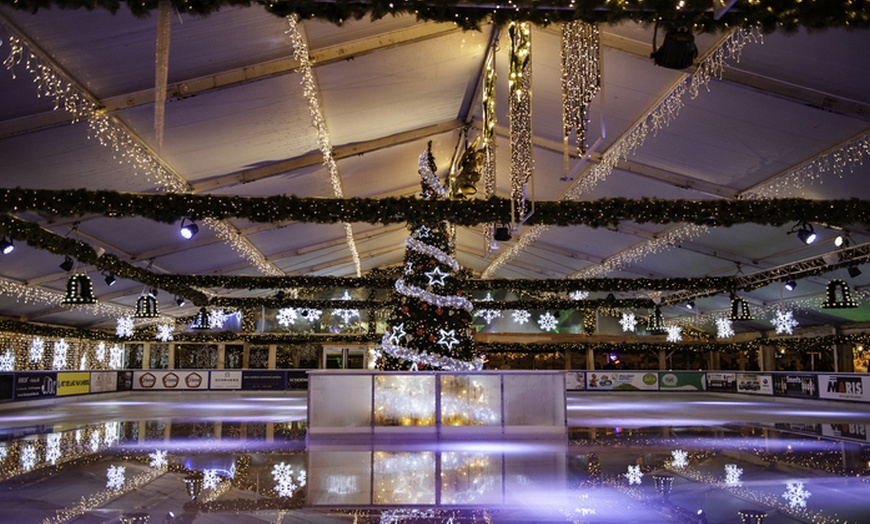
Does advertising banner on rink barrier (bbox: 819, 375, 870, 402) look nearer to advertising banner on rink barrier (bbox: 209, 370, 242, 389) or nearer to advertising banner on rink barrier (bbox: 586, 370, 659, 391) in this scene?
advertising banner on rink barrier (bbox: 586, 370, 659, 391)

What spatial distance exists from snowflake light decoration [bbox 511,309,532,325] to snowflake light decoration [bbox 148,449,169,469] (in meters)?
23.1

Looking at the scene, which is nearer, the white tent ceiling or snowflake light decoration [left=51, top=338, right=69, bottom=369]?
the white tent ceiling

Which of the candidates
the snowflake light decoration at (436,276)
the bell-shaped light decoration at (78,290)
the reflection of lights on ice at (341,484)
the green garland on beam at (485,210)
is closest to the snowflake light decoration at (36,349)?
the bell-shaped light decoration at (78,290)

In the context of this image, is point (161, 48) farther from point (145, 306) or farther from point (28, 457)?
point (145, 306)

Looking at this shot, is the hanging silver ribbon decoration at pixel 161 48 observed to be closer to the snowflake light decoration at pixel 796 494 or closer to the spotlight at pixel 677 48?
the spotlight at pixel 677 48

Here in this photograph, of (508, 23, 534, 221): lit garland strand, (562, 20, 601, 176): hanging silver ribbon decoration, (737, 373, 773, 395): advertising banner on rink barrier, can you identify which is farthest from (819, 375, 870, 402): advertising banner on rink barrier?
(562, 20, 601, 176): hanging silver ribbon decoration

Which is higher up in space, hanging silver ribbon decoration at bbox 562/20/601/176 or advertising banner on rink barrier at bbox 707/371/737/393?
hanging silver ribbon decoration at bbox 562/20/601/176

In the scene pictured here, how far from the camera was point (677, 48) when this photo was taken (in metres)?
4.96

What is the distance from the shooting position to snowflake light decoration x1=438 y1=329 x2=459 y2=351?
1280cm

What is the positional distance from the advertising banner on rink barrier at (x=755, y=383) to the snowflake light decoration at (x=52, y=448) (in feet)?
73.0

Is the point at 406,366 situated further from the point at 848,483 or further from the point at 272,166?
the point at 848,483

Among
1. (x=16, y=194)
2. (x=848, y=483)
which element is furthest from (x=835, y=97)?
(x=16, y=194)

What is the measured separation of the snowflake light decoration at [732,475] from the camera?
20.0ft

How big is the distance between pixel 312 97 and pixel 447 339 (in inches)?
204
